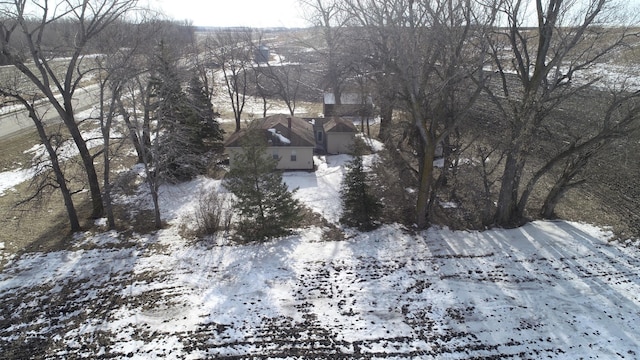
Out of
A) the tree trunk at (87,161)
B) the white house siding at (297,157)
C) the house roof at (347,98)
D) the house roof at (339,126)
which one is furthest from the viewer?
the house roof at (347,98)

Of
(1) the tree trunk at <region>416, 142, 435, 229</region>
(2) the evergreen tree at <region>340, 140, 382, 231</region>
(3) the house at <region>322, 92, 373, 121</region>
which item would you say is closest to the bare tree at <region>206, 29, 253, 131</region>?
(3) the house at <region>322, 92, 373, 121</region>

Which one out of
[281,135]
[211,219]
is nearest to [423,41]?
[211,219]

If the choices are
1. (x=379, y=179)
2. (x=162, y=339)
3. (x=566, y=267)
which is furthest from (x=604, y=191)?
(x=162, y=339)

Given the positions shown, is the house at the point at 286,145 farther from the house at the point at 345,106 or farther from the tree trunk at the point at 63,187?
the house at the point at 345,106

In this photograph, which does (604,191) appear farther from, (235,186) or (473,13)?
(235,186)

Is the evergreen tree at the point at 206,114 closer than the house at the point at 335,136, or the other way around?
the evergreen tree at the point at 206,114

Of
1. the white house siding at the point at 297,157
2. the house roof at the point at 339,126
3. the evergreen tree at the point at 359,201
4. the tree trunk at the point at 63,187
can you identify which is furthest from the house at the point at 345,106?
the tree trunk at the point at 63,187

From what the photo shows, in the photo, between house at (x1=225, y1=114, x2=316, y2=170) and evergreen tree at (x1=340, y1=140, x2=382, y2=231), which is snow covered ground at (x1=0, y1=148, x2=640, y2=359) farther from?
house at (x1=225, y1=114, x2=316, y2=170)
